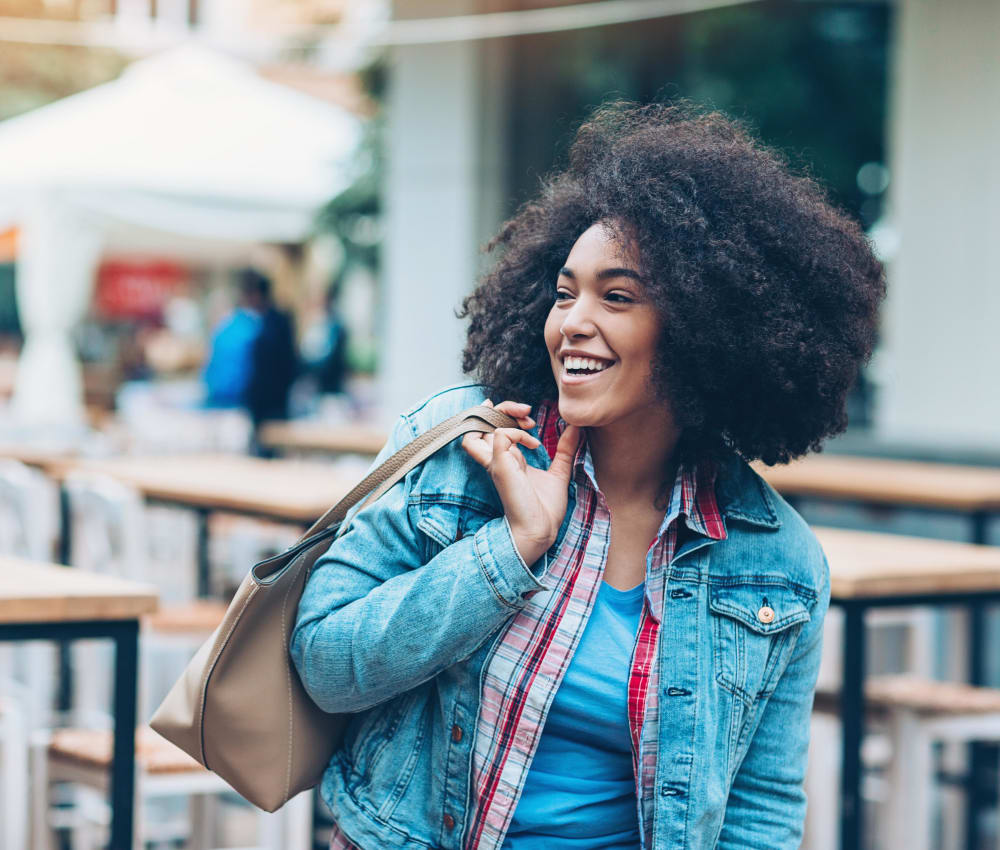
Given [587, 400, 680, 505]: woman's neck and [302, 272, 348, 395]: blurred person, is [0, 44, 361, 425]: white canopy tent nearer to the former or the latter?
[302, 272, 348, 395]: blurred person

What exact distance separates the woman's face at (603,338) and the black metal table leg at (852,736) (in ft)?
4.94

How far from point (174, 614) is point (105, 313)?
23.5 m

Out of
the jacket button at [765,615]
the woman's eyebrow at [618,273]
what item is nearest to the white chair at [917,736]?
the jacket button at [765,615]

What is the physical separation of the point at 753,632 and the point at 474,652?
1.29ft

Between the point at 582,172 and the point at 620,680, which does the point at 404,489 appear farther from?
the point at 582,172

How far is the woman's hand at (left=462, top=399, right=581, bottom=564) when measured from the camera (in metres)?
1.88

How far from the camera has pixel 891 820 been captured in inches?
156

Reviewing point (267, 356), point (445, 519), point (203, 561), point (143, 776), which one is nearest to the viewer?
point (445, 519)

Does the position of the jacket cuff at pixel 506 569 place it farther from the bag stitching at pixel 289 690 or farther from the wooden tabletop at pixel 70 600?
the wooden tabletop at pixel 70 600

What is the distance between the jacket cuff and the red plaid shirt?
0.30 feet

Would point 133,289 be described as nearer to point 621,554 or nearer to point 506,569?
point 621,554

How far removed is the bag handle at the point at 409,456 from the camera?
193 cm

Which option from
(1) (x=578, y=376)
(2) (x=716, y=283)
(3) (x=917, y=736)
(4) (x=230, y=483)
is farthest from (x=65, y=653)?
(2) (x=716, y=283)

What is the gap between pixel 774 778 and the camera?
2.05 meters
